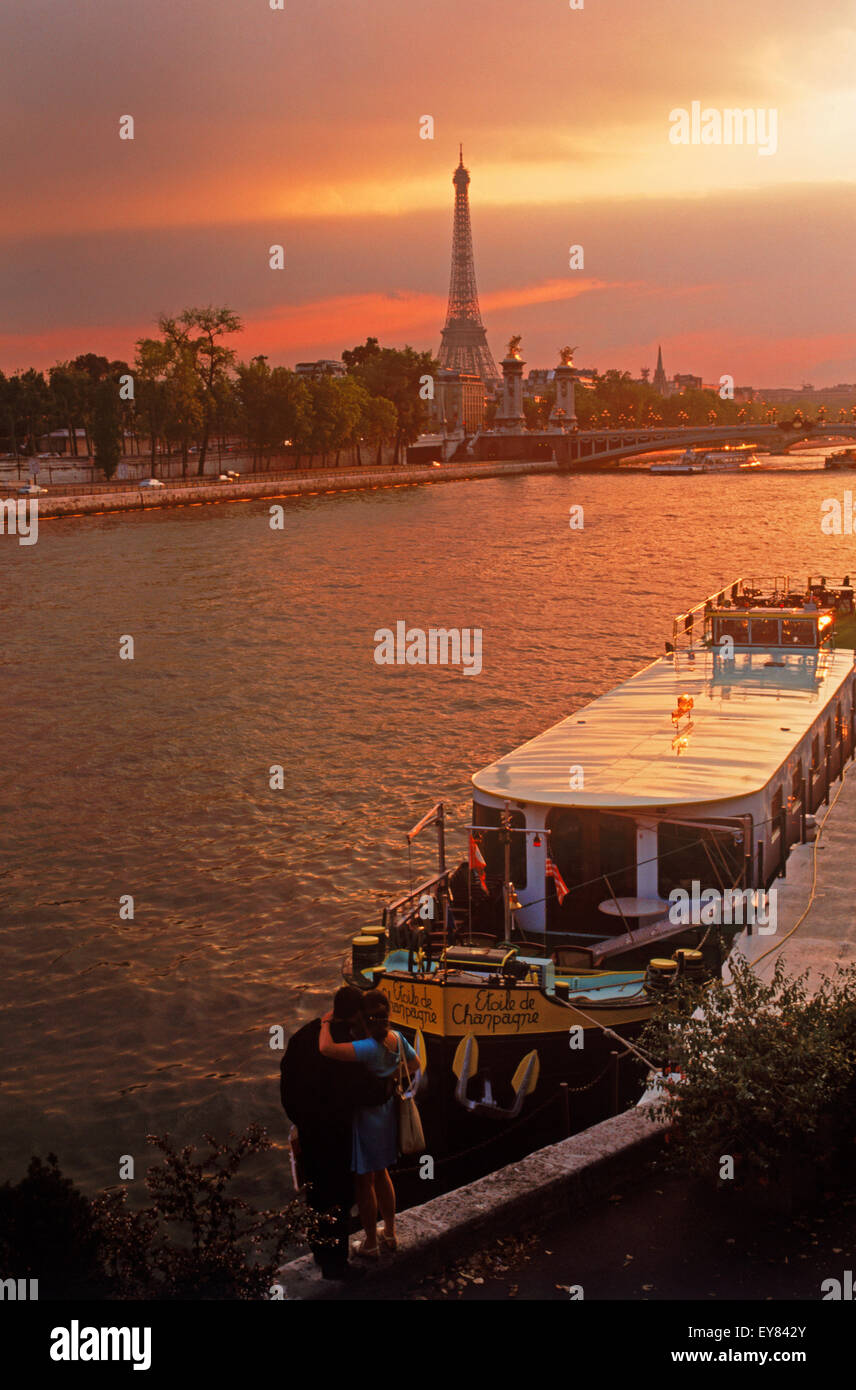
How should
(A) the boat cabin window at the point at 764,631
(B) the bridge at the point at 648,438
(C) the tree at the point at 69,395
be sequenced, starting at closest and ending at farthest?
(A) the boat cabin window at the point at 764,631, (C) the tree at the point at 69,395, (B) the bridge at the point at 648,438

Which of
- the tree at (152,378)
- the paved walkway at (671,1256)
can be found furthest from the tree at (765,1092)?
the tree at (152,378)

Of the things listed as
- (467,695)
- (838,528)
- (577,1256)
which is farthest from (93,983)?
(838,528)

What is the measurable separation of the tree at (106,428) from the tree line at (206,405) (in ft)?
0.25

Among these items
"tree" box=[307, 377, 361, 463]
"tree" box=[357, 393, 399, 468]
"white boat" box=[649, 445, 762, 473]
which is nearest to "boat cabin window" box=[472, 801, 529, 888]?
"tree" box=[307, 377, 361, 463]

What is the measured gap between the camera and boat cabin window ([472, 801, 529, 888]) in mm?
12352

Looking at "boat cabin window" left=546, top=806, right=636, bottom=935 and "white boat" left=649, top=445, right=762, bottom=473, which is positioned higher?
"white boat" left=649, top=445, right=762, bottom=473

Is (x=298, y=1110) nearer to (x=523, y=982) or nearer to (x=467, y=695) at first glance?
(x=523, y=982)

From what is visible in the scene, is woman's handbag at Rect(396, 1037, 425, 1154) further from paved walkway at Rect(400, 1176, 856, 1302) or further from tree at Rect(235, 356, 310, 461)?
tree at Rect(235, 356, 310, 461)

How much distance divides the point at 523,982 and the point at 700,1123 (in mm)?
4250

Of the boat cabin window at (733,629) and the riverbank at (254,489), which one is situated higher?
the riverbank at (254,489)

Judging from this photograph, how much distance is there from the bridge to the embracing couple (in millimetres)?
135944

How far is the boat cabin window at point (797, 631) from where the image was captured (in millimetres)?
20781

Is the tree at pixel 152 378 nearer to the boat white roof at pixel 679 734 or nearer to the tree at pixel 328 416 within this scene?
the tree at pixel 328 416

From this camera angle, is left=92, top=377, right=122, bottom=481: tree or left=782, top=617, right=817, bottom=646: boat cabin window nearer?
left=782, top=617, right=817, bottom=646: boat cabin window
